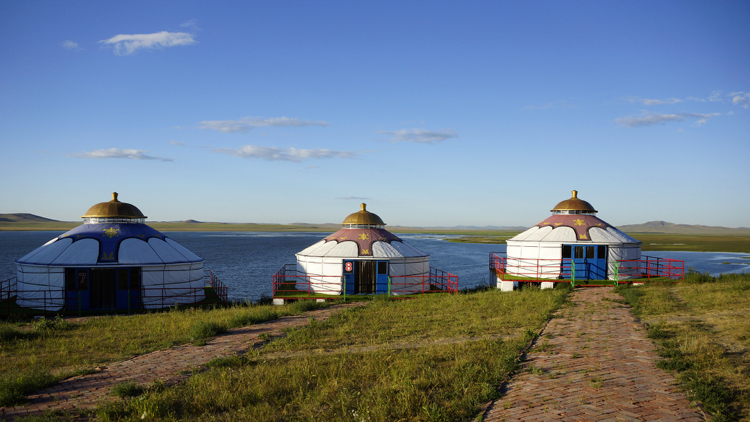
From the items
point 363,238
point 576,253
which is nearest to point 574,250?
point 576,253

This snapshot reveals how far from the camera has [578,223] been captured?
28.3 m

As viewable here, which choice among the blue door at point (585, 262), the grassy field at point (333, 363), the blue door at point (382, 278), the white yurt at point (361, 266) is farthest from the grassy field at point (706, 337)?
the blue door at point (382, 278)

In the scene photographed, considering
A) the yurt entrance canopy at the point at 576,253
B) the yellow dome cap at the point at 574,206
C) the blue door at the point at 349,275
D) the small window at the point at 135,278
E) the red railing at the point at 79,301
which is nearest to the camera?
the red railing at the point at 79,301

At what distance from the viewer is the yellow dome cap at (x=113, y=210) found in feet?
83.6

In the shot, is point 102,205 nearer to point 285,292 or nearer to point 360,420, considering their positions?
point 285,292

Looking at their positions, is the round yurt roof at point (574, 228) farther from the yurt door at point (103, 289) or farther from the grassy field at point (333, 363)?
the yurt door at point (103, 289)

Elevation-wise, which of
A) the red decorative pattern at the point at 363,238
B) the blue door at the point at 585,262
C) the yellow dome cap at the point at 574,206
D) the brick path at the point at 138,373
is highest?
the yellow dome cap at the point at 574,206

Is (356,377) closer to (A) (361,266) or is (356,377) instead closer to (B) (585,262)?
(A) (361,266)

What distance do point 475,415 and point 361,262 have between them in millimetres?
18279

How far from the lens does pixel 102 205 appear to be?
1020 inches

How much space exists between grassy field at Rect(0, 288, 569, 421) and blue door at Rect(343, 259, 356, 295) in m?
6.73

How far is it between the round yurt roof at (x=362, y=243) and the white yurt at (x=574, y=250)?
630 cm

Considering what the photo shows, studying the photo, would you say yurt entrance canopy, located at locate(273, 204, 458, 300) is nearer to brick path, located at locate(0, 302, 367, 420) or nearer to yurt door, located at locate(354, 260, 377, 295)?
yurt door, located at locate(354, 260, 377, 295)

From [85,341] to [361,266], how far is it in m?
14.0
